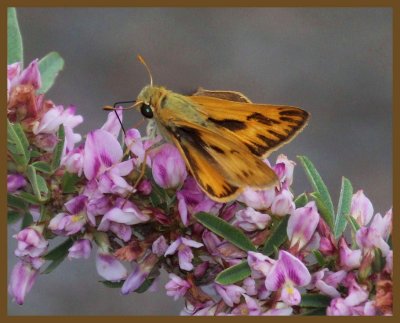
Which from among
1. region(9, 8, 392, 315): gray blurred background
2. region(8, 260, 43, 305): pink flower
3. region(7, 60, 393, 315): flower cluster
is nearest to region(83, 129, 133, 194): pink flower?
region(7, 60, 393, 315): flower cluster

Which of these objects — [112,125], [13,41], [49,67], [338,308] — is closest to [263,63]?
[49,67]

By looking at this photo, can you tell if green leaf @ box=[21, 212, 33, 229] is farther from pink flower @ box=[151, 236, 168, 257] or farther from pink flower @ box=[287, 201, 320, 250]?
pink flower @ box=[287, 201, 320, 250]

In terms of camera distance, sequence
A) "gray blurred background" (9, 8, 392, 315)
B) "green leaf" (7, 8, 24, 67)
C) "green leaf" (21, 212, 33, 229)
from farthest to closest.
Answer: "gray blurred background" (9, 8, 392, 315), "green leaf" (7, 8, 24, 67), "green leaf" (21, 212, 33, 229)

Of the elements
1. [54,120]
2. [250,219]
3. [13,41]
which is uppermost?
[13,41]

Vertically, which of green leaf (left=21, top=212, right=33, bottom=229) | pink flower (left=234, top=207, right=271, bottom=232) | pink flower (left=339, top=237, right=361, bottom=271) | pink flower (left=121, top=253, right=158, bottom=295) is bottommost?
pink flower (left=121, top=253, right=158, bottom=295)

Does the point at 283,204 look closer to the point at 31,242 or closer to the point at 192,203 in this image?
the point at 192,203

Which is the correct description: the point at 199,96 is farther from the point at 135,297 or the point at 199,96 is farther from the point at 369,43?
the point at 369,43
